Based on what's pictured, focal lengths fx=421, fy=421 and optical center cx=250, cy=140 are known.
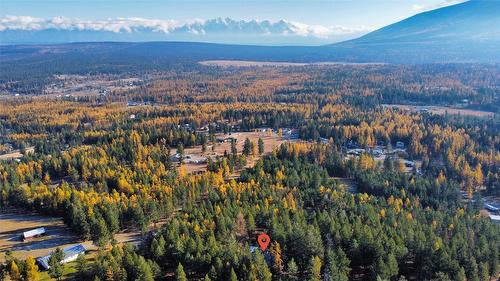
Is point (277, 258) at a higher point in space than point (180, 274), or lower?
higher

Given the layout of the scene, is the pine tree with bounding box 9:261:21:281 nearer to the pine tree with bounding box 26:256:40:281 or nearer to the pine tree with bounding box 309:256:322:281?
the pine tree with bounding box 26:256:40:281

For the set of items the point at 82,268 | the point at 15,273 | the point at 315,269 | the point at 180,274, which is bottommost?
the point at 15,273

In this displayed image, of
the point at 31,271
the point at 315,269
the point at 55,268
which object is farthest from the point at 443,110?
the point at 31,271

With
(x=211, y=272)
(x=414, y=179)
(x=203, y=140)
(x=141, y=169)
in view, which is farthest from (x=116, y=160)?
(x=414, y=179)

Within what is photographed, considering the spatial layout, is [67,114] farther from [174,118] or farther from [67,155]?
[67,155]

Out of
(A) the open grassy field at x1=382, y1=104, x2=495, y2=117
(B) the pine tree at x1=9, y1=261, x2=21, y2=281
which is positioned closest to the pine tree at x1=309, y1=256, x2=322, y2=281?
(B) the pine tree at x1=9, y1=261, x2=21, y2=281

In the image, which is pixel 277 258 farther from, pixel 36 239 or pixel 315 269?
pixel 36 239

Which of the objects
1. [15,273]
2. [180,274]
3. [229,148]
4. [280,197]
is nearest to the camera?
[180,274]

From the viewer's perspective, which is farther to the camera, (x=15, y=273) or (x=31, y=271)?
(x=31, y=271)

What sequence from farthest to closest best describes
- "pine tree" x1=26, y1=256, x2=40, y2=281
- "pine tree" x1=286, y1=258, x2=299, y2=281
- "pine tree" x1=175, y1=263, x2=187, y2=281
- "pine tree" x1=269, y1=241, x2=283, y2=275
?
"pine tree" x1=26, y1=256, x2=40, y2=281 → "pine tree" x1=269, y1=241, x2=283, y2=275 → "pine tree" x1=286, y1=258, x2=299, y2=281 → "pine tree" x1=175, y1=263, x2=187, y2=281
